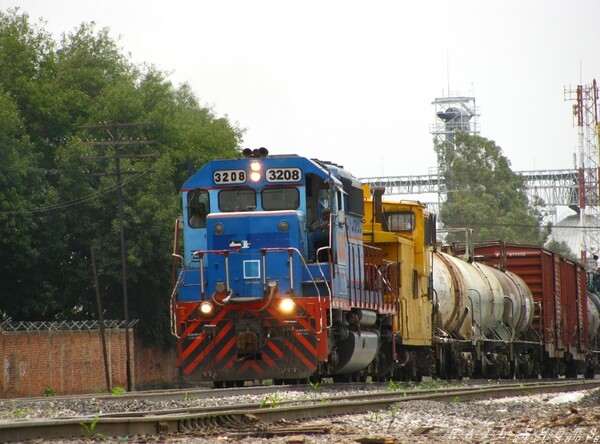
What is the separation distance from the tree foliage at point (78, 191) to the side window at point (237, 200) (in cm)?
2328

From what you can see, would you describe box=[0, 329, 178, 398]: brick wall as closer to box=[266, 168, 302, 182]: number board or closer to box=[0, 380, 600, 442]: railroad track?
box=[266, 168, 302, 182]: number board

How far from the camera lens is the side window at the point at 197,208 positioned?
1958cm

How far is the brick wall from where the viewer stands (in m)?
34.5

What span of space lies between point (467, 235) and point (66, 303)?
2124cm

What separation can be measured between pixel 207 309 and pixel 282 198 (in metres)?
2.20

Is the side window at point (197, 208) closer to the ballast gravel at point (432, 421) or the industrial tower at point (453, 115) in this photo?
the ballast gravel at point (432, 421)

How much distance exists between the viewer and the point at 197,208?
19.7 metres

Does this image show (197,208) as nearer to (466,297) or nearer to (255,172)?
(255,172)

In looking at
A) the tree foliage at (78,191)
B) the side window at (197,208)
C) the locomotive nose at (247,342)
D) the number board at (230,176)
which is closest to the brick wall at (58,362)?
the tree foliage at (78,191)

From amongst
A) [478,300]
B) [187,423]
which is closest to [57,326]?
[478,300]

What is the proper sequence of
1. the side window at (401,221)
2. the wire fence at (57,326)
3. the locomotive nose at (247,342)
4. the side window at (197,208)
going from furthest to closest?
1. the wire fence at (57,326)
2. the side window at (401,221)
3. the side window at (197,208)
4. the locomotive nose at (247,342)

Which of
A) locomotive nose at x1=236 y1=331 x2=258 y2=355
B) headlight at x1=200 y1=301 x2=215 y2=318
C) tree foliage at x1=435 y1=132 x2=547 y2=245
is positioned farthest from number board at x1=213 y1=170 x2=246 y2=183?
tree foliage at x1=435 y1=132 x2=547 y2=245

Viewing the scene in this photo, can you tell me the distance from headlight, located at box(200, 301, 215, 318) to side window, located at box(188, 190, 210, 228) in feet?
4.90

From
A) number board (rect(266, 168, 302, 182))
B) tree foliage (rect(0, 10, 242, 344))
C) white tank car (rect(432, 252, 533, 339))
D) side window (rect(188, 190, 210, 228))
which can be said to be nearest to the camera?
number board (rect(266, 168, 302, 182))
